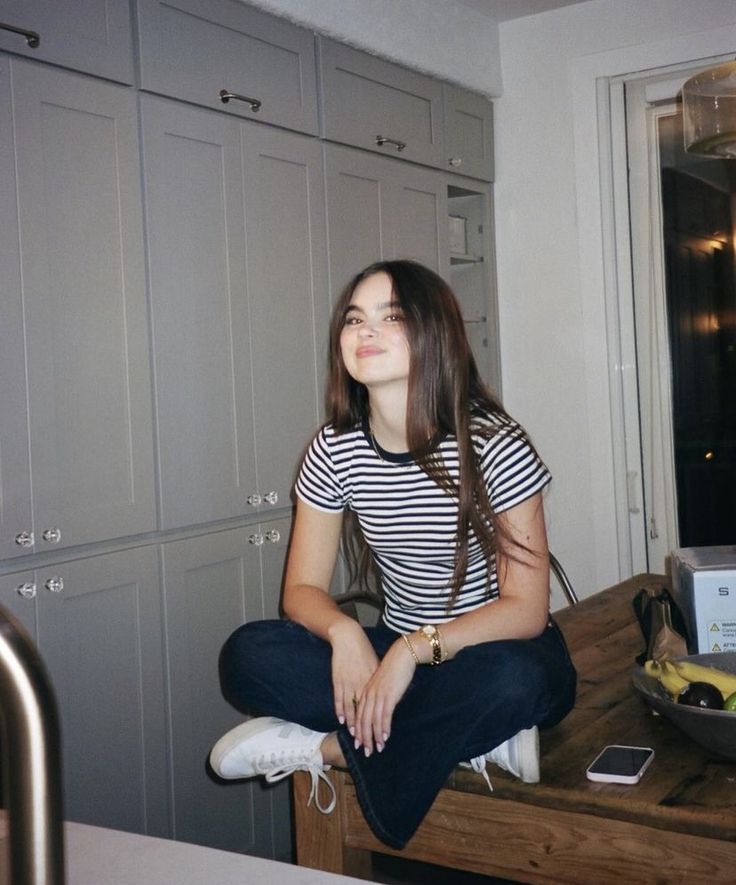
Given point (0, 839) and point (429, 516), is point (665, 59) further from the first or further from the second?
point (0, 839)

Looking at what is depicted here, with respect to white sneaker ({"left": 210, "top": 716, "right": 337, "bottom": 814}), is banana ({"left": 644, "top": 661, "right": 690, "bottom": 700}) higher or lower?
higher

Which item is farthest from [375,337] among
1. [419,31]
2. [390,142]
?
[419,31]

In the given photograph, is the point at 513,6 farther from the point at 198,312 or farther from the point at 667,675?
the point at 667,675

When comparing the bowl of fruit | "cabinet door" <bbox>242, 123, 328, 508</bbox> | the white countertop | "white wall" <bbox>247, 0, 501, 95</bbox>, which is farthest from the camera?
"white wall" <bbox>247, 0, 501, 95</bbox>

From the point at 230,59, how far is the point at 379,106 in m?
0.65

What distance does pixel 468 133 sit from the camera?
3650 millimetres

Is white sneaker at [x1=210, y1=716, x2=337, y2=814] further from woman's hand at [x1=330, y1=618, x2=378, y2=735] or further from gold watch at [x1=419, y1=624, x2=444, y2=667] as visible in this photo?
gold watch at [x1=419, y1=624, x2=444, y2=667]

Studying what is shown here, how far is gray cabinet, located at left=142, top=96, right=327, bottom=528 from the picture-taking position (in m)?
2.48

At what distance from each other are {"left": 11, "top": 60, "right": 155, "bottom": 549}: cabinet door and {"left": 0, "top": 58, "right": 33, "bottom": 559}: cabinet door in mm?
21

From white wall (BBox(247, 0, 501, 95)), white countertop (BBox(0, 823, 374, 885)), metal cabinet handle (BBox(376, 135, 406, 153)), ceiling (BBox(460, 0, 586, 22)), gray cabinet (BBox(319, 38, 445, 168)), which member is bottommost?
white countertop (BBox(0, 823, 374, 885))

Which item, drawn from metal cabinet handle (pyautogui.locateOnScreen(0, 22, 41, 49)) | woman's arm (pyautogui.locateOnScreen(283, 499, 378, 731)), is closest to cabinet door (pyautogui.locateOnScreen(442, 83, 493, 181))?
metal cabinet handle (pyautogui.locateOnScreen(0, 22, 41, 49))

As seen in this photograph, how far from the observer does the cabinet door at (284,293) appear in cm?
274

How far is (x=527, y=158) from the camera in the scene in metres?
3.77

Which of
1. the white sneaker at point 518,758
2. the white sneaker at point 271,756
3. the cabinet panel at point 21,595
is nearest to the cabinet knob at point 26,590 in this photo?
the cabinet panel at point 21,595
